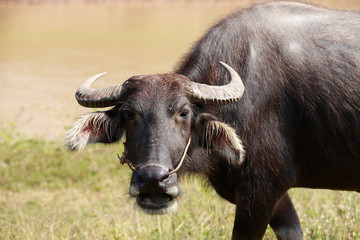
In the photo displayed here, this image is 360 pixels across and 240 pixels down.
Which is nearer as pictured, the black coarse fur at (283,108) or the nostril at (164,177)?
the nostril at (164,177)

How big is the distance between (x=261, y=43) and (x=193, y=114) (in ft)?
2.32

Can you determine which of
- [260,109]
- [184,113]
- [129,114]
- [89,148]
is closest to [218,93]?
[184,113]

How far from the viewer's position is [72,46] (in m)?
15.6

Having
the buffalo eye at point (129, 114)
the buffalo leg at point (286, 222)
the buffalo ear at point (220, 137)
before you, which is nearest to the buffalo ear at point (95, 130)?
the buffalo eye at point (129, 114)

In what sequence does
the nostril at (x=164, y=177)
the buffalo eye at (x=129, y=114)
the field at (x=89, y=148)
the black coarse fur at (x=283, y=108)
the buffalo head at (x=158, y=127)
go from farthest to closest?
the field at (x=89, y=148) → the black coarse fur at (x=283, y=108) → the buffalo eye at (x=129, y=114) → the buffalo head at (x=158, y=127) → the nostril at (x=164, y=177)

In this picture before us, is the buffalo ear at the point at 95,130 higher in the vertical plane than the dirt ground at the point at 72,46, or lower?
higher

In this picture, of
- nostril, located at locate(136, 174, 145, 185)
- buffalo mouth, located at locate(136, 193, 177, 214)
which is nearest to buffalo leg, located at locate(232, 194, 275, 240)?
buffalo mouth, located at locate(136, 193, 177, 214)

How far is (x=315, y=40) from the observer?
399 centimetres

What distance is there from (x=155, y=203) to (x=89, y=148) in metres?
4.83

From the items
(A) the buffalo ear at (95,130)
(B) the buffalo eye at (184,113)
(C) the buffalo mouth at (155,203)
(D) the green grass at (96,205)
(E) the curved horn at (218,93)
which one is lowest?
(D) the green grass at (96,205)

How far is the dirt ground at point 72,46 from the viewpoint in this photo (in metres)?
11.0

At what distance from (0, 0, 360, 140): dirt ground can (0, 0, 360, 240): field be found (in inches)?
1.2

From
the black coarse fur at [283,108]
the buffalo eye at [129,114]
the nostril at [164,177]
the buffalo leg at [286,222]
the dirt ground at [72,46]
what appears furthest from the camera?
the dirt ground at [72,46]

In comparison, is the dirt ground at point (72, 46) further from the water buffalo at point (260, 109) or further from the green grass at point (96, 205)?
the water buffalo at point (260, 109)
